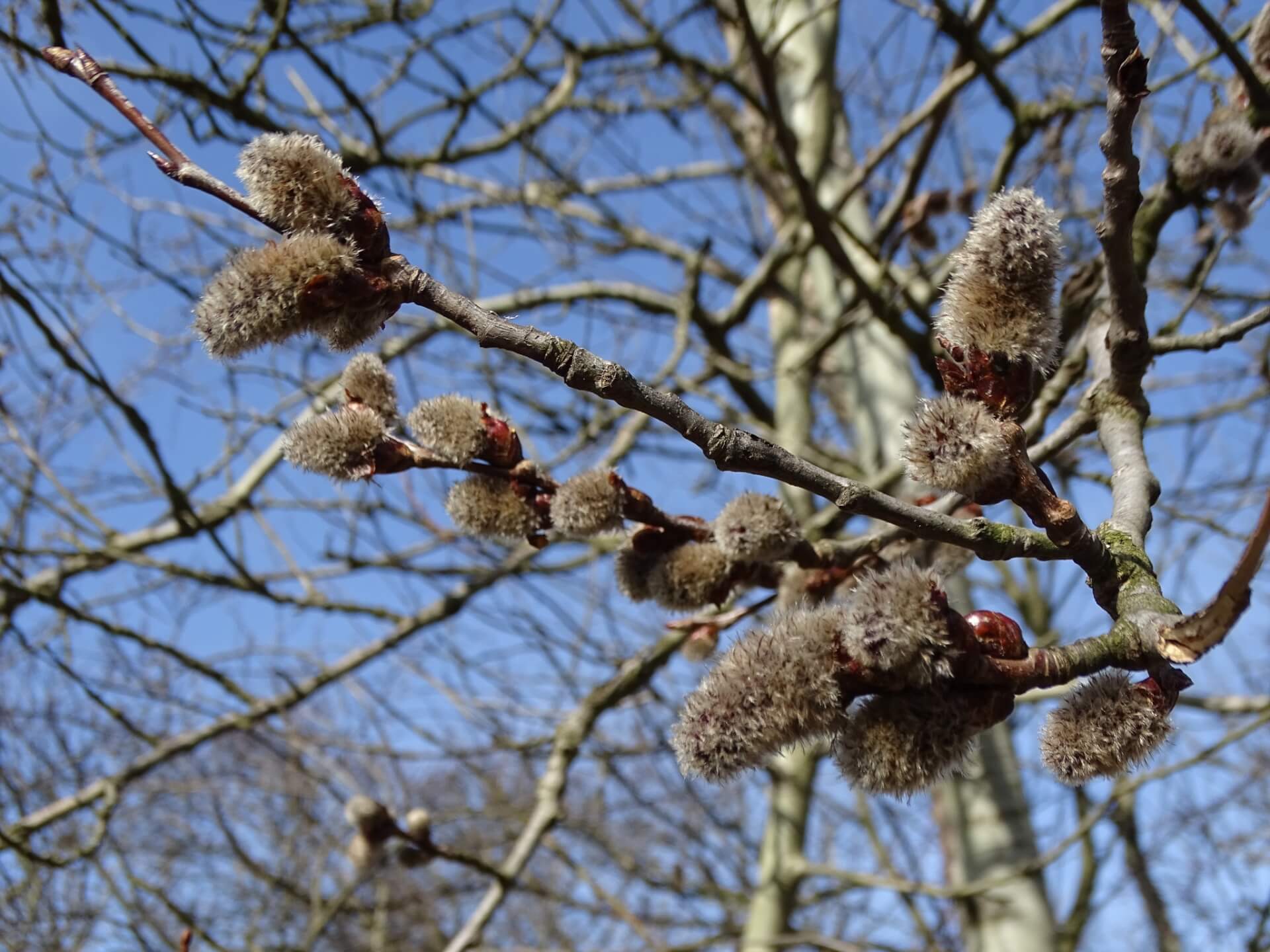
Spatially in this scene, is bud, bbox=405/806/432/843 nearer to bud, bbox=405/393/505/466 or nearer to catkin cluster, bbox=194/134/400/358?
bud, bbox=405/393/505/466

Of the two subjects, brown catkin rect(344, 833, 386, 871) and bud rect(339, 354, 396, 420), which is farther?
brown catkin rect(344, 833, 386, 871)

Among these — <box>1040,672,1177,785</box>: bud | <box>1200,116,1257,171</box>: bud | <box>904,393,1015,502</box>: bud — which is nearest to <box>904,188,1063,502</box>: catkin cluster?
<box>904,393,1015,502</box>: bud

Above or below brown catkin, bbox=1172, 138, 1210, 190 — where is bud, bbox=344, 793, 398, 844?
below

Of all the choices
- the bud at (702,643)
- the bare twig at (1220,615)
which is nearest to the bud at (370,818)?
the bud at (702,643)

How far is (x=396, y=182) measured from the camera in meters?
4.37

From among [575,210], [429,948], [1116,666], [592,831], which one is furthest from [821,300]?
[429,948]

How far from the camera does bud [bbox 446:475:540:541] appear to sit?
1478 mm

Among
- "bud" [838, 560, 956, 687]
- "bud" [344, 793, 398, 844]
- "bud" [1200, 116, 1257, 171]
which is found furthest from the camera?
"bud" [344, 793, 398, 844]

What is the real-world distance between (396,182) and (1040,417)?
3193 millimetres

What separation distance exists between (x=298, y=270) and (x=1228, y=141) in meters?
1.77

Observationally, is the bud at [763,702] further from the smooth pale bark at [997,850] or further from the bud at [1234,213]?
the smooth pale bark at [997,850]

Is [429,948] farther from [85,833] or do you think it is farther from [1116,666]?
[1116,666]

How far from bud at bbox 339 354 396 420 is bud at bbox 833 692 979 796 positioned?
768 millimetres

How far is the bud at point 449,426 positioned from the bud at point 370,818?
1324 mm
